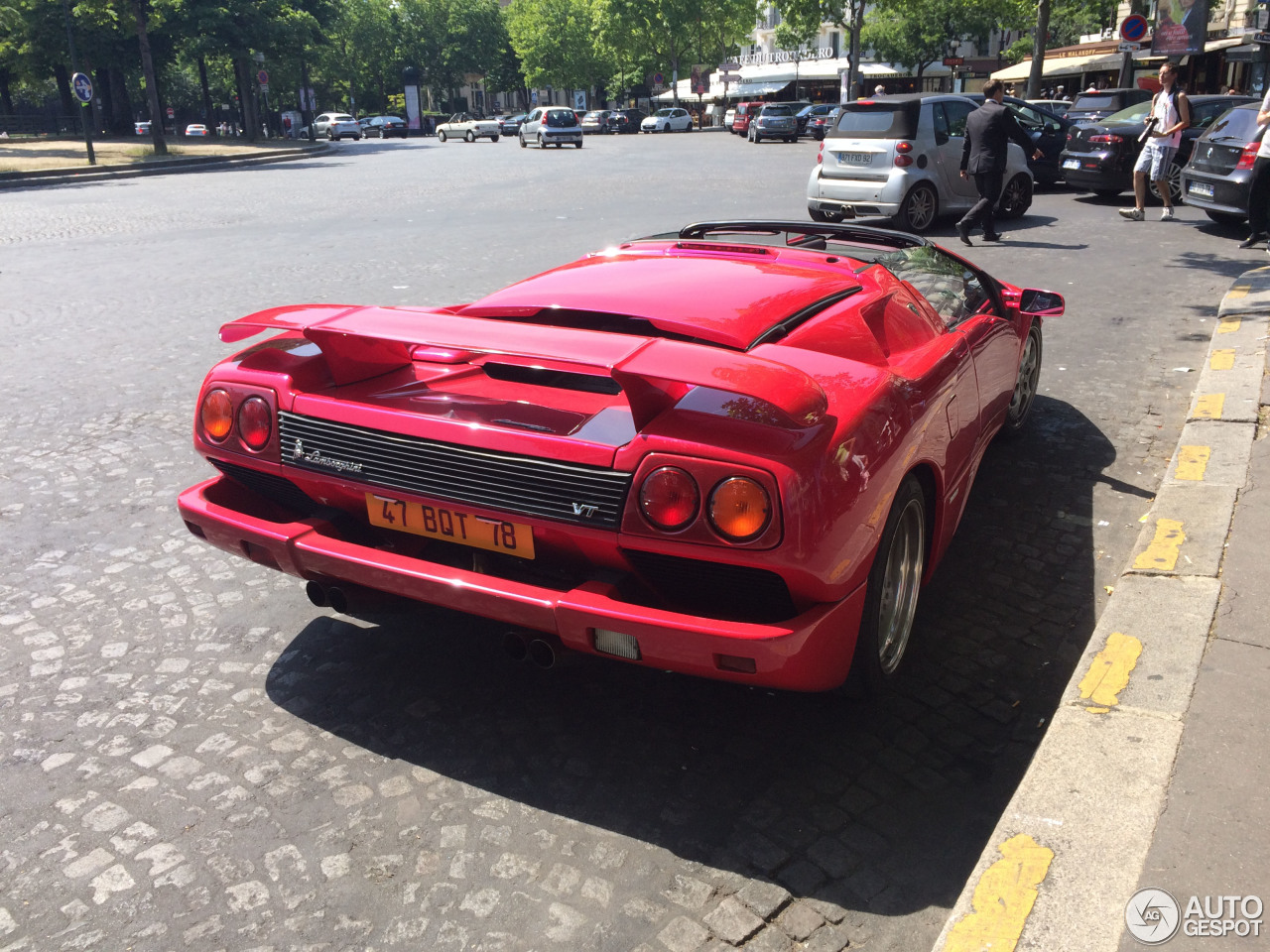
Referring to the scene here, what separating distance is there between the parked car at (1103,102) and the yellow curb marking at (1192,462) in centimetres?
1354

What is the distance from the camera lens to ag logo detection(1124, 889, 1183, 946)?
2.05m

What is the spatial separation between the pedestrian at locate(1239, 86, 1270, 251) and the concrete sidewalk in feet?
27.3

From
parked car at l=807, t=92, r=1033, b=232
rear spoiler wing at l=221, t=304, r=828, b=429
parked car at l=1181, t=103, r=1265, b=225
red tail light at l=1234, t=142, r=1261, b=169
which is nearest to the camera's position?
rear spoiler wing at l=221, t=304, r=828, b=429

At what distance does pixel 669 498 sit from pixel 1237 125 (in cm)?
1235

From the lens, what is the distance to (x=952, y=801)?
8.77ft

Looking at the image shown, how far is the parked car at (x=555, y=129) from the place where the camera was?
41469mm

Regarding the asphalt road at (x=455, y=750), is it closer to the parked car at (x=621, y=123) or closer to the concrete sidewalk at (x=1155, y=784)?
the concrete sidewalk at (x=1155, y=784)

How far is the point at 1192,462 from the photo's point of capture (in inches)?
189

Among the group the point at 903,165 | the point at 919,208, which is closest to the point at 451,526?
the point at 903,165

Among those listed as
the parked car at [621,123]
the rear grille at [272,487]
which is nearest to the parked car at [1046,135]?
the rear grille at [272,487]

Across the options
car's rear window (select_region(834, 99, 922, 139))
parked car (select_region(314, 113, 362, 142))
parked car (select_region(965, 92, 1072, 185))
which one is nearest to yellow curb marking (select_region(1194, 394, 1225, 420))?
car's rear window (select_region(834, 99, 922, 139))

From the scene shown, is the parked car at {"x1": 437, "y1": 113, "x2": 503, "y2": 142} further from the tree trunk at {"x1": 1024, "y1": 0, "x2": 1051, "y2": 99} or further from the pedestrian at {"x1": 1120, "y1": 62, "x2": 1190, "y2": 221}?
the pedestrian at {"x1": 1120, "y1": 62, "x2": 1190, "y2": 221}

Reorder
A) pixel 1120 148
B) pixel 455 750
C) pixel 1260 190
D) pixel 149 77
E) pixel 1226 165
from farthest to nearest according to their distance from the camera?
1. pixel 149 77
2. pixel 1120 148
3. pixel 1226 165
4. pixel 1260 190
5. pixel 455 750

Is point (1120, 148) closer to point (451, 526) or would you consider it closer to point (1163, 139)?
point (1163, 139)
